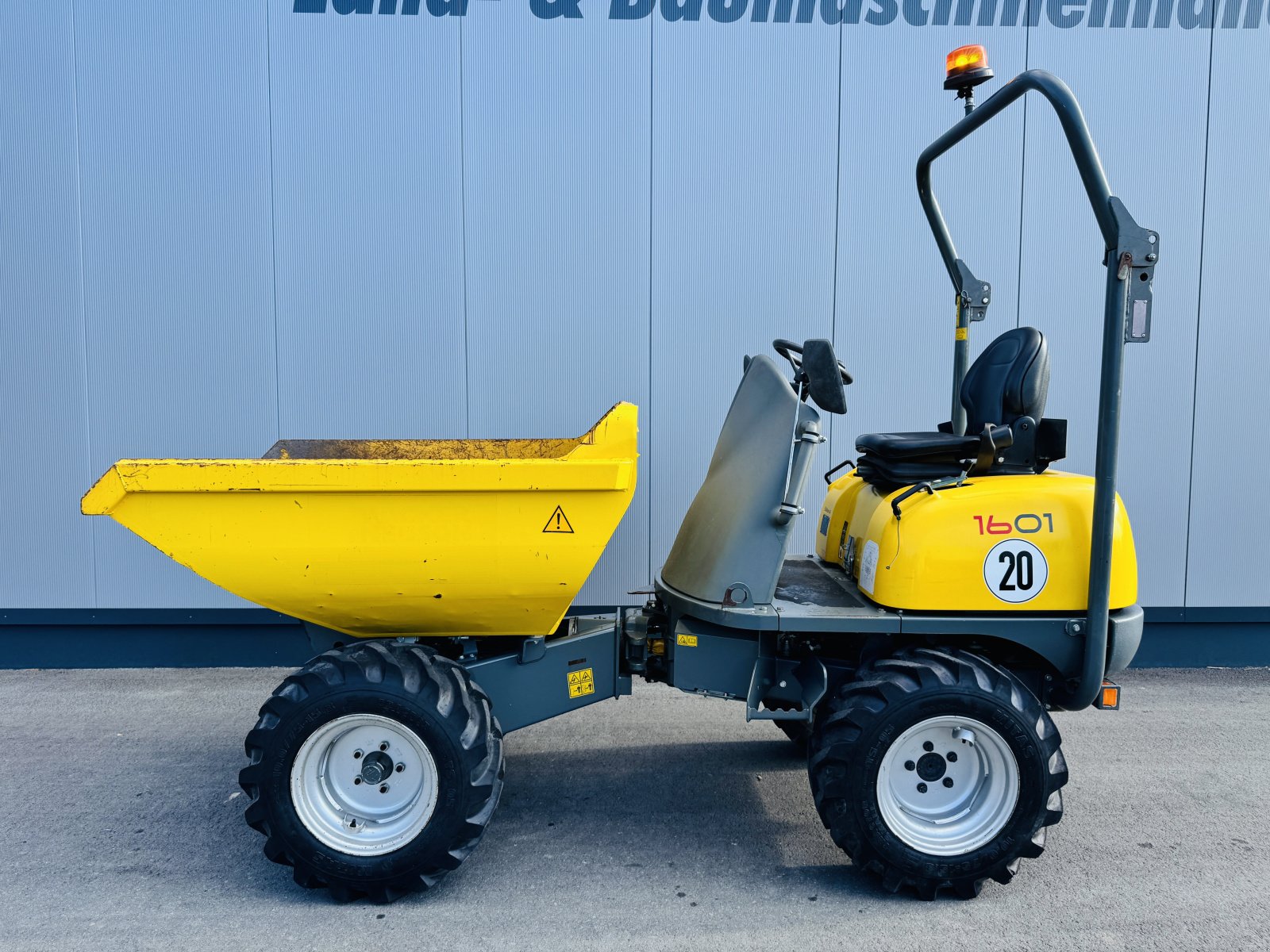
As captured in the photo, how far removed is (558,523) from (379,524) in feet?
1.93

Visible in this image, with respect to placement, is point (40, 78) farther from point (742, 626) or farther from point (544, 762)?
point (742, 626)

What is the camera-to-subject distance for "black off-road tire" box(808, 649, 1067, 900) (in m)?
2.87

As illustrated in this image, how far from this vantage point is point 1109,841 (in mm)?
3312

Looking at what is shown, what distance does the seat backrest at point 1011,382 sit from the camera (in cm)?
331

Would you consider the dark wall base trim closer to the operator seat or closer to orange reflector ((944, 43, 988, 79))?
the operator seat

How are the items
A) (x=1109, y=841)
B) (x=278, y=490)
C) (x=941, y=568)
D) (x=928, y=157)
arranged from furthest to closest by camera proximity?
(x=928, y=157) < (x=1109, y=841) < (x=941, y=568) < (x=278, y=490)

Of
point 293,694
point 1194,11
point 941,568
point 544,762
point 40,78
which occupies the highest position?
point 1194,11

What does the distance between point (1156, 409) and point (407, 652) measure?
482 centimetres

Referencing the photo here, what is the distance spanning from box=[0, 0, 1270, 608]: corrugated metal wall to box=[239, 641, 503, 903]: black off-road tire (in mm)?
2643

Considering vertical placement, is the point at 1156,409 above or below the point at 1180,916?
above

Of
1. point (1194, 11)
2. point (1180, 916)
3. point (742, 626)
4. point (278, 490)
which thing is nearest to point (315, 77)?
point (278, 490)

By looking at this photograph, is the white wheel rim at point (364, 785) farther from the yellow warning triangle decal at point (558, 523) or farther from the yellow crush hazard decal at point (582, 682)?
the yellow warning triangle decal at point (558, 523)

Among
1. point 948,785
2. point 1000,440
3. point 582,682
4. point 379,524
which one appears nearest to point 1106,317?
point 1000,440

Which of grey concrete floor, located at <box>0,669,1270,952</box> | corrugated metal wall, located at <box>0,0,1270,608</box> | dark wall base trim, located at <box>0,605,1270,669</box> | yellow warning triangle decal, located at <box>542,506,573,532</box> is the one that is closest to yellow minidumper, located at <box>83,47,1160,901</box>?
yellow warning triangle decal, located at <box>542,506,573,532</box>
